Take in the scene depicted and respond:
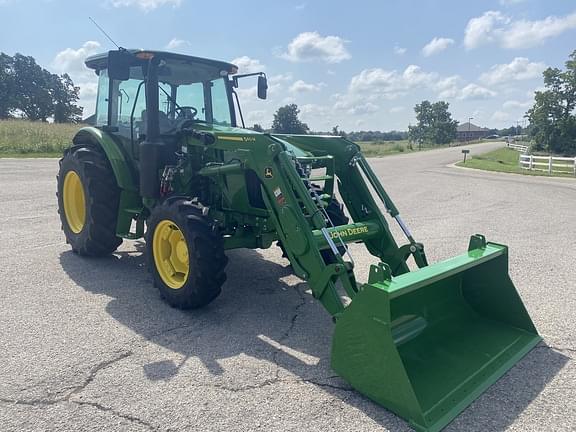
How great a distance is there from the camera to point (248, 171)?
465 cm

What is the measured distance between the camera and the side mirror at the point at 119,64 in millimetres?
4656

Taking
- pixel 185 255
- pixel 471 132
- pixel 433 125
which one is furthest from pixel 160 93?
pixel 471 132

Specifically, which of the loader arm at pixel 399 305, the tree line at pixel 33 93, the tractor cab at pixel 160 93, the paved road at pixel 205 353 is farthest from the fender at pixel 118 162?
the tree line at pixel 33 93

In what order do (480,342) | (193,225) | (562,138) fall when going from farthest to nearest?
(562,138) < (193,225) < (480,342)

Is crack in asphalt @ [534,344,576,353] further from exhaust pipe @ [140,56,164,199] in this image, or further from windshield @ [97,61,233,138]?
windshield @ [97,61,233,138]

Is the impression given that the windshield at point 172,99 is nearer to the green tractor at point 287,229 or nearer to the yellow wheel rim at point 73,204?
the green tractor at point 287,229

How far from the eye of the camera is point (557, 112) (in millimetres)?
41219

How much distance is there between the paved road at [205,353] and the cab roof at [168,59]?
255cm

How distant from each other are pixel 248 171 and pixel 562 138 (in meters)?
44.6

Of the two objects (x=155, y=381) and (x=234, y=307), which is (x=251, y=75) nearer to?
(x=234, y=307)

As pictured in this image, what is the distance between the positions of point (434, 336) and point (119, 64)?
3994mm

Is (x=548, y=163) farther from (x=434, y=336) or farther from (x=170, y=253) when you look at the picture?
(x=170, y=253)

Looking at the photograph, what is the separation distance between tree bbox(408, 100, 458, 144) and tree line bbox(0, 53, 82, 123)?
63652 mm

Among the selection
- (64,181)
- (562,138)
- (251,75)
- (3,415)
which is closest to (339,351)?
(3,415)
